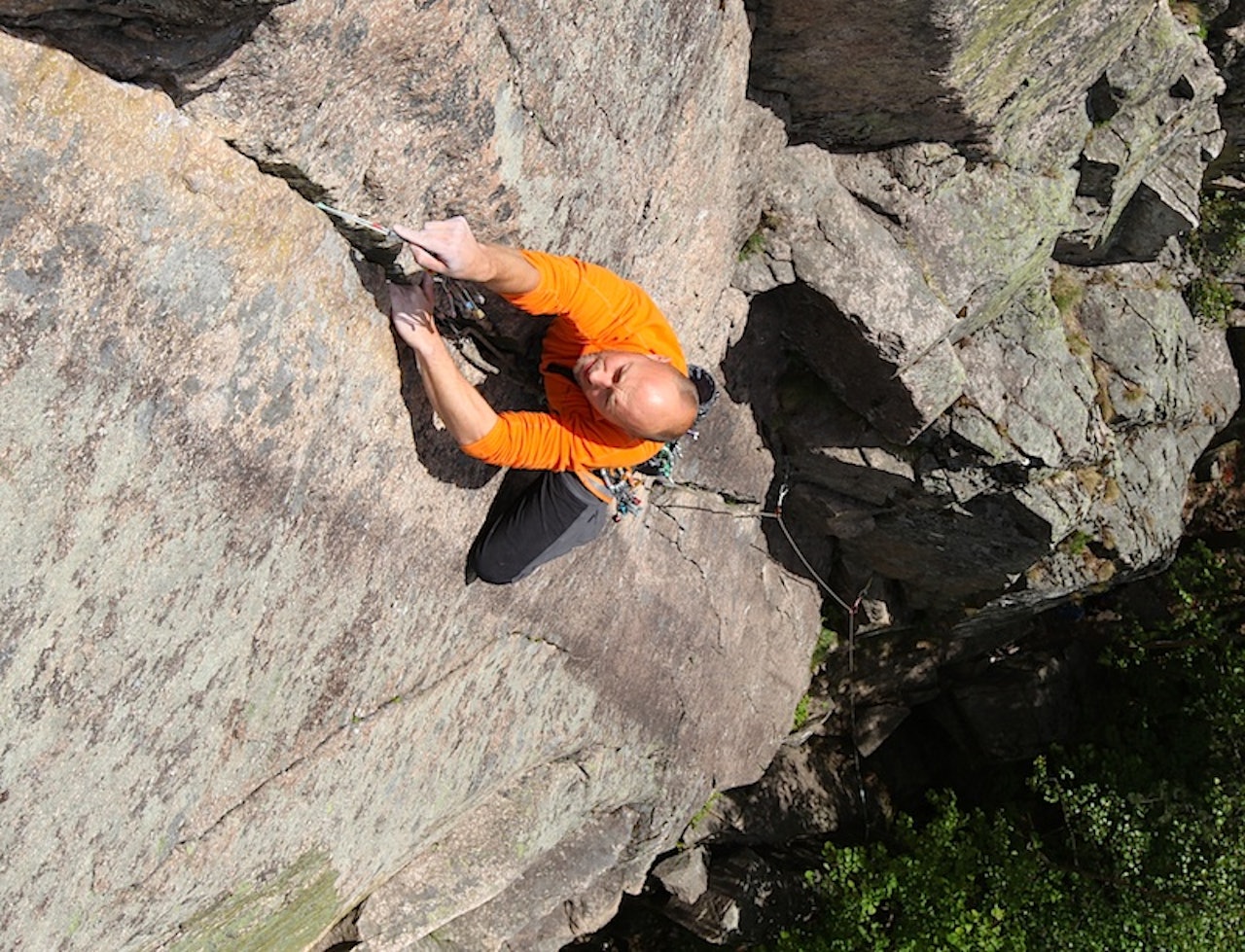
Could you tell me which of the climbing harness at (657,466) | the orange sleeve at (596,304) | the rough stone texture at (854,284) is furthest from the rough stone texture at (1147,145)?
the orange sleeve at (596,304)

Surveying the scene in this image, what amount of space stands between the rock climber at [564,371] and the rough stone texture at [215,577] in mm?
330

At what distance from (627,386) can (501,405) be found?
3.60ft

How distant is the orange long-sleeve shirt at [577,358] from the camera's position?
510cm

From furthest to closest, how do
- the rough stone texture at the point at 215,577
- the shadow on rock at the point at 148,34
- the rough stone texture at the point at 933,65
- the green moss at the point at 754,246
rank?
the green moss at the point at 754,246, the rough stone texture at the point at 933,65, the rough stone texture at the point at 215,577, the shadow on rock at the point at 148,34

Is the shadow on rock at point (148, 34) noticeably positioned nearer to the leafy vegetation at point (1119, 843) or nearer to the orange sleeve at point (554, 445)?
the orange sleeve at point (554, 445)

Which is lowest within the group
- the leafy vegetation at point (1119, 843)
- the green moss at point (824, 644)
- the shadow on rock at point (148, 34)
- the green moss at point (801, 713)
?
the leafy vegetation at point (1119, 843)

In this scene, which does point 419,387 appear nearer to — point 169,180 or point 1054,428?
point 169,180

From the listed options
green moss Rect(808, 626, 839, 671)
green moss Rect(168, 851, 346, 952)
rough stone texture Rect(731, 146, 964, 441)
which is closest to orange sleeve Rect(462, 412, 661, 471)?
rough stone texture Rect(731, 146, 964, 441)

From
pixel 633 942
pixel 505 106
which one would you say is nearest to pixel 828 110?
pixel 505 106

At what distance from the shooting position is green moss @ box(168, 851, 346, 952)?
587 cm

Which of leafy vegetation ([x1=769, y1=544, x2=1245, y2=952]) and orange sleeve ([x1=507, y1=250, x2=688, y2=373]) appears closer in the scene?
orange sleeve ([x1=507, y1=250, x2=688, y2=373])

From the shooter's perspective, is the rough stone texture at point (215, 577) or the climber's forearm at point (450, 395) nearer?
the rough stone texture at point (215, 577)

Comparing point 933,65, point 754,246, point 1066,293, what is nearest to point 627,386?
point 754,246

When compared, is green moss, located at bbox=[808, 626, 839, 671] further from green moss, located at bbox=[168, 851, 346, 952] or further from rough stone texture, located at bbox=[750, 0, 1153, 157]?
green moss, located at bbox=[168, 851, 346, 952]
